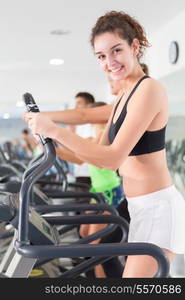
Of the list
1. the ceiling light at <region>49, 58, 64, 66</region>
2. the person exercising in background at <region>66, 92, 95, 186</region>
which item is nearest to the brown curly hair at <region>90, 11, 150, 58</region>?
the ceiling light at <region>49, 58, 64, 66</region>

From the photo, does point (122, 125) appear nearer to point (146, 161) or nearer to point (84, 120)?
point (146, 161)

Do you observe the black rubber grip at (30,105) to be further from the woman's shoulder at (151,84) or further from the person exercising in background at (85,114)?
the person exercising in background at (85,114)

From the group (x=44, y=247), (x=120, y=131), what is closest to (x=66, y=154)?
(x=120, y=131)

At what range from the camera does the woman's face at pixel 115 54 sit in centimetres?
159

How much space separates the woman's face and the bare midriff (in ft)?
1.01

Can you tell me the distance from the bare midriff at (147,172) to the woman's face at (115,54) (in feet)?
1.01

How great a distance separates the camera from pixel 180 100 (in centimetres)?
275

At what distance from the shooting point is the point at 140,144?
1538 millimetres

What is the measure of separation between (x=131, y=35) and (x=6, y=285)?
0.96 metres

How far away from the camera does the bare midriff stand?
5.14ft

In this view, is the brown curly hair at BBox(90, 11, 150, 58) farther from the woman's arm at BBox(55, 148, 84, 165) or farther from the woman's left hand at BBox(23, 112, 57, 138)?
the woman's arm at BBox(55, 148, 84, 165)

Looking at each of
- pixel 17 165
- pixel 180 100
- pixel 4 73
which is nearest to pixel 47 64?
pixel 4 73

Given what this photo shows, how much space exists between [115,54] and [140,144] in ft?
1.07

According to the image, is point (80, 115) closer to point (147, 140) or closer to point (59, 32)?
point (147, 140)
